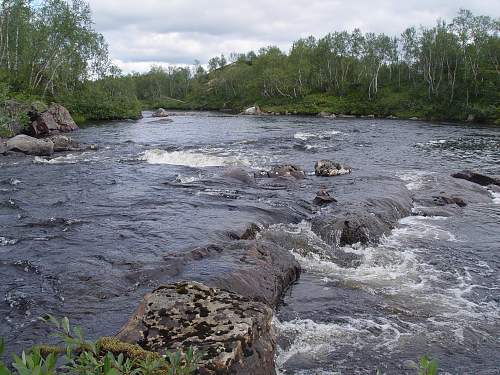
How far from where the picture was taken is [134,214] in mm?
17547

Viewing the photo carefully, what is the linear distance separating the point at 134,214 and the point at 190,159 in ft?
46.0

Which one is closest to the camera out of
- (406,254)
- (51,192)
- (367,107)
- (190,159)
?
(406,254)

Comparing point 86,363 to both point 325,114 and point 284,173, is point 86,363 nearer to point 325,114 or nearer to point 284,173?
point 284,173

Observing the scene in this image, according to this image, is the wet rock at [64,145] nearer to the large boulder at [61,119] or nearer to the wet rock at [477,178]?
the large boulder at [61,119]

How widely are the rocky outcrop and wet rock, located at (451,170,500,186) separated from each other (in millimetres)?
39183

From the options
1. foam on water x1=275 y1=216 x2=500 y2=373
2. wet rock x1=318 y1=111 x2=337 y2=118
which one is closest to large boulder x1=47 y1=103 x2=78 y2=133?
foam on water x1=275 y1=216 x2=500 y2=373

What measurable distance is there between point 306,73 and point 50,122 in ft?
269

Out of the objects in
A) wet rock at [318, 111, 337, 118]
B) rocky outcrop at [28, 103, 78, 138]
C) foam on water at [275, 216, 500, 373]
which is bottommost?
foam on water at [275, 216, 500, 373]

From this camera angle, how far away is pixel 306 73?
117 meters

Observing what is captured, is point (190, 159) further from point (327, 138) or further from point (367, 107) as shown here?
point (367, 107)

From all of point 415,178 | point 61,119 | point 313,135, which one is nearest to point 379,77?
point 313,135

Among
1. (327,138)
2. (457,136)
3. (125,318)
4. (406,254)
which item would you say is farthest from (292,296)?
(457,136)

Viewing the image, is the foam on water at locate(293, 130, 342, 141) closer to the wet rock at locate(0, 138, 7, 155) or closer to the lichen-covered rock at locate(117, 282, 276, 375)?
the wet rock at locate(0, 138, 7, 155)

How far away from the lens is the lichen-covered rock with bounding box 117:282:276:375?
6.43m
